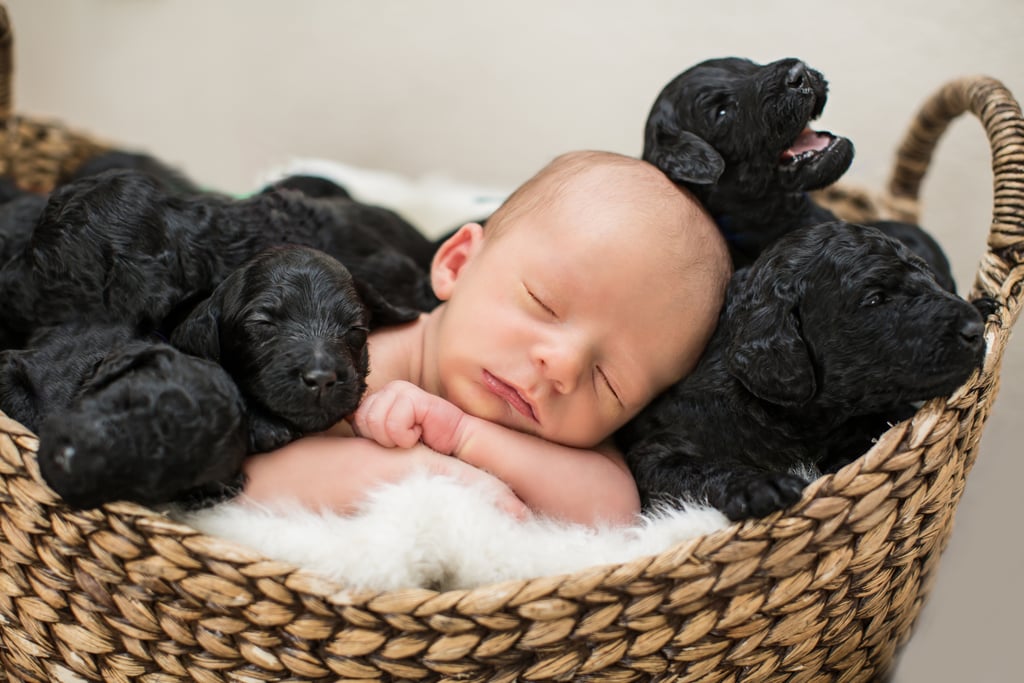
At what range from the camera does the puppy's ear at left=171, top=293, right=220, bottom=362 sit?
3.41ft

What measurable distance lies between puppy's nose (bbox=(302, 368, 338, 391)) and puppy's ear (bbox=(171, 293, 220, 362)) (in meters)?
0.13

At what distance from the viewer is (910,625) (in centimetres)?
118

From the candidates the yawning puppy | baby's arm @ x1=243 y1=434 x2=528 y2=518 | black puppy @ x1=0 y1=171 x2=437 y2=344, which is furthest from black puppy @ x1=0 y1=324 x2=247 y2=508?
the yawning puppy

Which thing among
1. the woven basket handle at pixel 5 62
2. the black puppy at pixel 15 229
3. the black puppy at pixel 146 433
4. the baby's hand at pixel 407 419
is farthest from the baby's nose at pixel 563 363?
the woven basket handle at pixel 5 62

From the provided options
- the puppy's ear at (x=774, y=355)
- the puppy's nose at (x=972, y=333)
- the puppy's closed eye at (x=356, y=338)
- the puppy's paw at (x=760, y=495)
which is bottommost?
the puppy's paw at (x=760, y=495)

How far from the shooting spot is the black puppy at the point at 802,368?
0.98m

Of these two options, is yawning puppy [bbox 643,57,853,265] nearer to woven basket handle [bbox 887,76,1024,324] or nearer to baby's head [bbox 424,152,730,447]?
baby's head [bbox 424,152,730,447]

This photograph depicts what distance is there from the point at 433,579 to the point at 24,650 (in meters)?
0.48

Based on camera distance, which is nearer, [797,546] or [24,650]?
[797,546]

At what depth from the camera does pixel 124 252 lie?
43.5 inches

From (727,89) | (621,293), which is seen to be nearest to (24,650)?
(621,293)

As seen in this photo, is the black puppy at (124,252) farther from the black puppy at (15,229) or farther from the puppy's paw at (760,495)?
the puppy's paw at (760,495)

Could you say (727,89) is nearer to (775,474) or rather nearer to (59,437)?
(775,474)

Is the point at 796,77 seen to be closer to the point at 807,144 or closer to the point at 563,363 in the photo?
the point at 807,144
